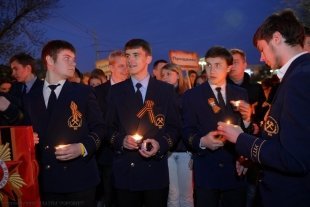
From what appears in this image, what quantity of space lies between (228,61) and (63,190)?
2.79 m

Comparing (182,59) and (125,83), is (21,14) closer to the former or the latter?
(182,59)

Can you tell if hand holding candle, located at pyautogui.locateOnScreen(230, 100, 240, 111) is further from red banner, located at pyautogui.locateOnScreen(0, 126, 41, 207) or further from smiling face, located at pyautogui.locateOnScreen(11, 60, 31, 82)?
smiling face, located at pyautogui.locateOnScreen(11, 60, 31, 82)

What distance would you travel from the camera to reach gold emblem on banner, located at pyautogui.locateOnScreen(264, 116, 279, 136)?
3.01m

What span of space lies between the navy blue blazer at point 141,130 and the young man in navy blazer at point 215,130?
0.28 metres

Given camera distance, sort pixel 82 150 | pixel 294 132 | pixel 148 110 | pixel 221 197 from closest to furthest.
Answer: pixel 294 132
pixel 82 150
pixel 148 110
pixel 221 197

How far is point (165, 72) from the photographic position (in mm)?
7281

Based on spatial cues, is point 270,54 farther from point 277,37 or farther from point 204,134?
point 204,134

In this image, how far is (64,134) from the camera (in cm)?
435

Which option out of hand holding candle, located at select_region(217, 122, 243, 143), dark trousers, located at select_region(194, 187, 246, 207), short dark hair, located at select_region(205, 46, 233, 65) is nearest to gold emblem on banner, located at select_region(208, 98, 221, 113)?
short dark hair, located at select_region(205, 46, 233, 65)

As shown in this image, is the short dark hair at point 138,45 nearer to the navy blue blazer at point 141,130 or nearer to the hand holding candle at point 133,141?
the navy blue blazer at point 141,130

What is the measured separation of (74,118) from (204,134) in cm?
172

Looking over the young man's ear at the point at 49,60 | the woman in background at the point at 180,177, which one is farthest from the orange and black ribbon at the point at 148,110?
the woman in background at the point at 180,177

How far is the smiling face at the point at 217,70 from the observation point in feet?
16.5

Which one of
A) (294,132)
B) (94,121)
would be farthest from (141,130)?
(294,132)
